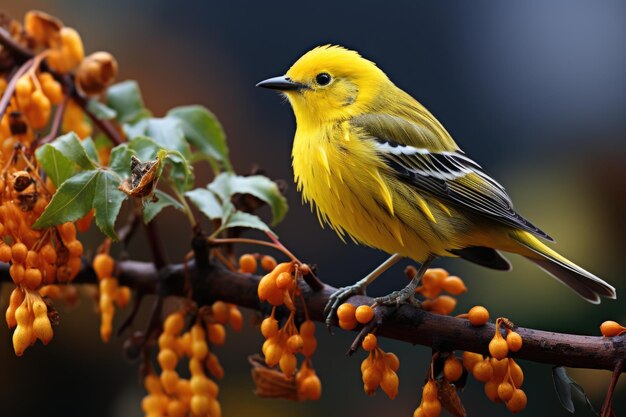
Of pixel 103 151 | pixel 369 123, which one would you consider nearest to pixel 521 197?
pixel 369 123

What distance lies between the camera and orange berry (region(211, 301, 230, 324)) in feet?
4.25

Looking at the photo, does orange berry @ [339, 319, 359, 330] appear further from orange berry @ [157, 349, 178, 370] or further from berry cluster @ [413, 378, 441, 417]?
orange berry @ [157, 349, 178, 370]

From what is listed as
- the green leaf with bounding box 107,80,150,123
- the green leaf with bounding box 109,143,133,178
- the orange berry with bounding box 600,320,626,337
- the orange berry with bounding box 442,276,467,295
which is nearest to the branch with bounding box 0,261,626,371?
the orange berry with bounding box 600,320,626,337

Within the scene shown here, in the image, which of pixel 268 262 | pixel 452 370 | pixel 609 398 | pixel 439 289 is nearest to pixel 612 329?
pixel 609 398

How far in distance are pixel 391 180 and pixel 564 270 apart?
351mm

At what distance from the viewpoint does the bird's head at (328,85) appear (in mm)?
1460

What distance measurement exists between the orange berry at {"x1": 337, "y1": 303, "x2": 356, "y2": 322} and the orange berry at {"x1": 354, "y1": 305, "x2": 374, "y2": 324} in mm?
16

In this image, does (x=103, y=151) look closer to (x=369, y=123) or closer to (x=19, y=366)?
(x=369, y=123)

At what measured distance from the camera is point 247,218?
1262 millimetres

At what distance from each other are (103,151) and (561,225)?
3.54 ft

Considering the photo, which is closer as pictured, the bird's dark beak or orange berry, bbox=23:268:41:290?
orange berry, bbox=23:268:41:290

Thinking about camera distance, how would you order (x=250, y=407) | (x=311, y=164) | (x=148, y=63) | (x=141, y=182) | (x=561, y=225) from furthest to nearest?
(x=148, y=63)
(x=250, y=407)
(x=561, y=225)
(x=311, y=164)
(x=141, y=182)

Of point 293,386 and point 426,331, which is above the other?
point 426,331

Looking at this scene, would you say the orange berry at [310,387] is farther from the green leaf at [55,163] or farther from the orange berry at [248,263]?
the green leaf at [55,163]
